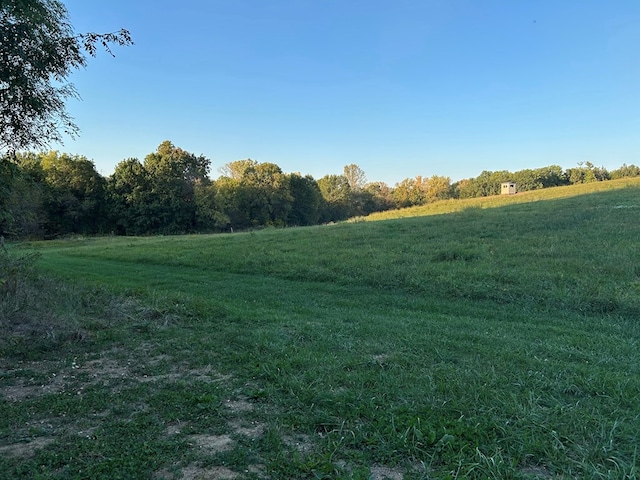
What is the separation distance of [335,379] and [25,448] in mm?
2856

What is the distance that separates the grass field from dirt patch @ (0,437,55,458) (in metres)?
0.02

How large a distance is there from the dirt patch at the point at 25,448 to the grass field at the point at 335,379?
0.02 m

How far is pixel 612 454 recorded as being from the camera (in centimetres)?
293

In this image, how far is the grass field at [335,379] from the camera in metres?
2.95

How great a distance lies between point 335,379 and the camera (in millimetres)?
4395

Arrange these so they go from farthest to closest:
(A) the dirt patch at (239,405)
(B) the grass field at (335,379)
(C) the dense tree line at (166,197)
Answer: (C) the dense tree line at (166,197) < (A) the dirt patch at (239,405) < (B) the grass field at (335,379)

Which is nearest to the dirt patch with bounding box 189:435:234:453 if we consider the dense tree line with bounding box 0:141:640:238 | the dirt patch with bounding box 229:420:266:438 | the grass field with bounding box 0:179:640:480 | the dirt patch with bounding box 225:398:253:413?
the grass field with bounding box 0:179:640:480

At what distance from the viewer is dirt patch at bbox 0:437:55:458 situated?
3006 millimetres

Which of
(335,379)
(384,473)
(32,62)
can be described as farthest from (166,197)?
(384,473)

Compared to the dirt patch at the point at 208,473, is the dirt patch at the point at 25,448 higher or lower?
higher

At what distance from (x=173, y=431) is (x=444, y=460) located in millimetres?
2261

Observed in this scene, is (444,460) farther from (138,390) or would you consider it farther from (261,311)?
(261,311)

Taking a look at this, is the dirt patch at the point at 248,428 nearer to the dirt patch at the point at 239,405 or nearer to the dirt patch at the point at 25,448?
the dirt patch at the point at 239,405

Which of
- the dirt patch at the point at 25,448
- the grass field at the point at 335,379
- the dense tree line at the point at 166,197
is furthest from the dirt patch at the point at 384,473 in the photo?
the dense tree line at the point at 166,197
